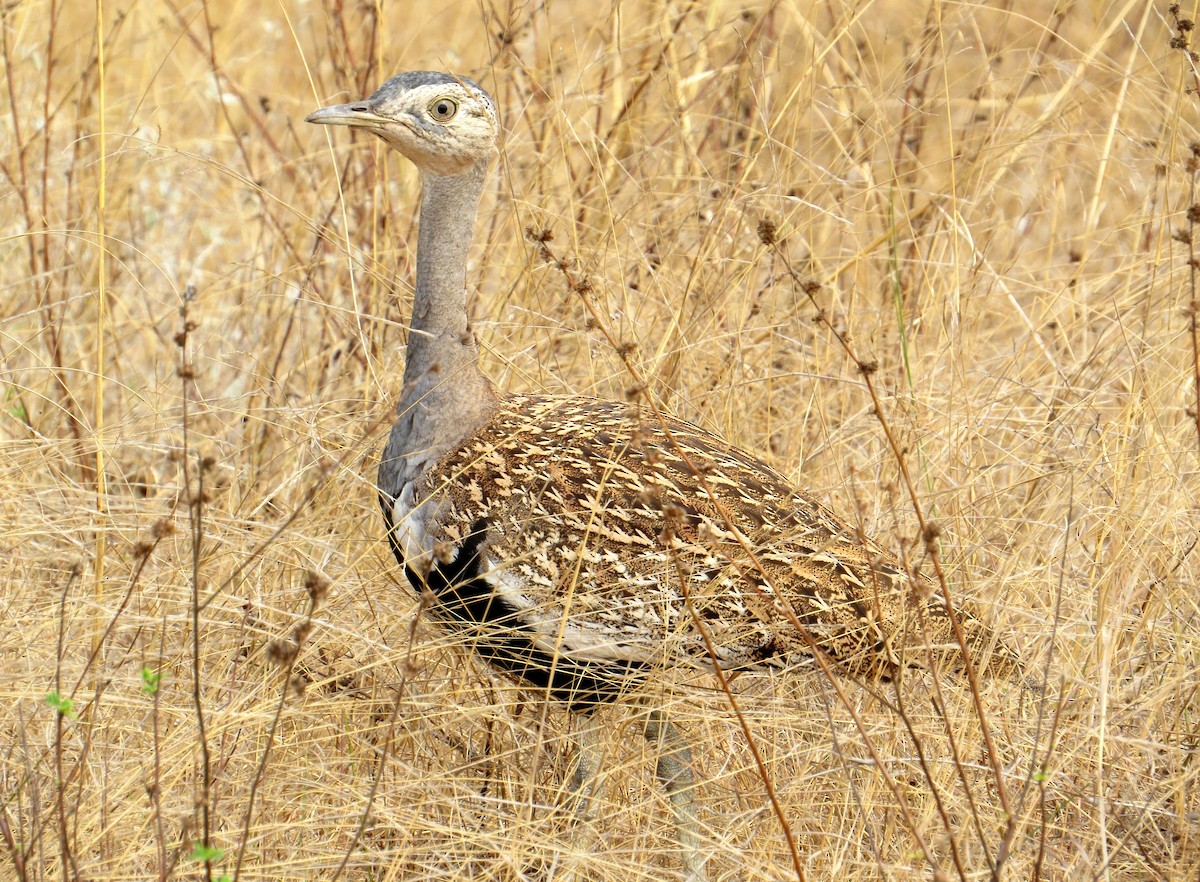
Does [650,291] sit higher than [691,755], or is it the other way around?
[650,291]

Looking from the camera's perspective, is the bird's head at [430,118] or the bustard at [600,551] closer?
the bustard at [600,551]

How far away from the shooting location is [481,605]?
297 cm

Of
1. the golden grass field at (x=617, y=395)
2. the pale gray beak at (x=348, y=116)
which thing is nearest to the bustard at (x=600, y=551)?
the pale gray beak at (x=348, y=116)

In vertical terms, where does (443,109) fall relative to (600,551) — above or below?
above

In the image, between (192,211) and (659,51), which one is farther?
(192,211)

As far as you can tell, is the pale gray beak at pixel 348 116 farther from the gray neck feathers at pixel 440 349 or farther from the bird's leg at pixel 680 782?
the bird's leg at pixel 680 782

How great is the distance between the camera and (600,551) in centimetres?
290

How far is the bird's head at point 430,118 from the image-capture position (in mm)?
3145

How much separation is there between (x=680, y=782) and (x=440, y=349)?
1078 mm

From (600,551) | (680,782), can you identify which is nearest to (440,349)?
(600,551)

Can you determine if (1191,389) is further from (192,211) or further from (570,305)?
(192,211)

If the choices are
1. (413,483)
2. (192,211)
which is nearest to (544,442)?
(413,483)

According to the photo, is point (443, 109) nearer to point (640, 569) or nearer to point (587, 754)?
point (640, 569)

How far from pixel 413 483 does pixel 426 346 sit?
13.5 inches
